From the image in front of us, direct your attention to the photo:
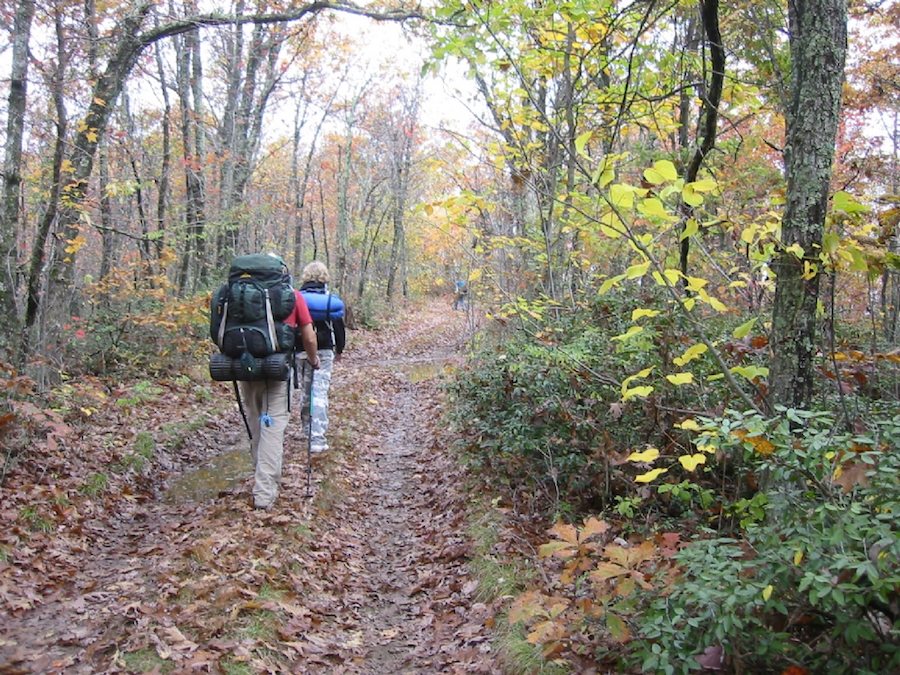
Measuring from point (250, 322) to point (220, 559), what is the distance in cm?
216

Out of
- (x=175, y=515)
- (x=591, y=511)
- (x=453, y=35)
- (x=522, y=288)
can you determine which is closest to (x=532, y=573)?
Result: (x=591, y=511)

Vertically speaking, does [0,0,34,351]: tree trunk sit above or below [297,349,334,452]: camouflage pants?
above

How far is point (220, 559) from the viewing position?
4.99 meters

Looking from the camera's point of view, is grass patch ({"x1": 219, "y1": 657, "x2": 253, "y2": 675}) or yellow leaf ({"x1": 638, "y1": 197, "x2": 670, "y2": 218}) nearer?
yellow leaf ({"x1": 638, "y1": 197, "x2": 670, "y2": 218})

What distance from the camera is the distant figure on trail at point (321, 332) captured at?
7.76 meters

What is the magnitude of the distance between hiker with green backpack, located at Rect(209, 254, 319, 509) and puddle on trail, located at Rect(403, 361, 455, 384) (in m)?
8.87

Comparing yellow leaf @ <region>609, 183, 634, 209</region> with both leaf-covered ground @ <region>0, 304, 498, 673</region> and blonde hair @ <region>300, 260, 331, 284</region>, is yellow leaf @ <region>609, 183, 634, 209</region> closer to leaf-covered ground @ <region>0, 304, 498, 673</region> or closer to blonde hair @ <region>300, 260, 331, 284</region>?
leaf-covered ground @ <region>0, 304, 498, 673</region>

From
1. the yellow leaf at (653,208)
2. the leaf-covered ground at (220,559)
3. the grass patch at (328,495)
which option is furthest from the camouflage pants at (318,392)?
the yellow leaf at (653,208)

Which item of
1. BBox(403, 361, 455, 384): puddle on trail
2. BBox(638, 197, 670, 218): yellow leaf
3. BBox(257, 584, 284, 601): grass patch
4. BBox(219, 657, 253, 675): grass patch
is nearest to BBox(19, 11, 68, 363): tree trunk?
BBox(257, 584, 284, 601): grass patch

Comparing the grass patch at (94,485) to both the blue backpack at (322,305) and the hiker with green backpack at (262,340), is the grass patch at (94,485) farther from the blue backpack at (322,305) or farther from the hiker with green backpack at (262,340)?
the blue backpack at (322,305)

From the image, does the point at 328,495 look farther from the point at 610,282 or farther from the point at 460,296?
the point at 460,296

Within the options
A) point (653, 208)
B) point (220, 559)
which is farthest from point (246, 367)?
point (653, 208)

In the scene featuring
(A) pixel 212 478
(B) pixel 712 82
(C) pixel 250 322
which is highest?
(B) pixel 712 82

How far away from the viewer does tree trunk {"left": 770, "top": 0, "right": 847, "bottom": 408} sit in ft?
10.7
